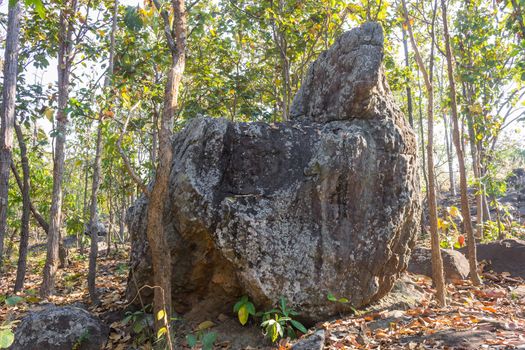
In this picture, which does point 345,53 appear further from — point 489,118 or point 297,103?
point 489,118

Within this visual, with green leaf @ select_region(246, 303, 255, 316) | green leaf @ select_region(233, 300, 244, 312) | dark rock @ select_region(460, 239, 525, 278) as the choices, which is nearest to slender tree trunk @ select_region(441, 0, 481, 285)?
dark rock @ select_region(460, 239, 525, 278)

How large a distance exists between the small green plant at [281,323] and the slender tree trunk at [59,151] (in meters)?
4.84

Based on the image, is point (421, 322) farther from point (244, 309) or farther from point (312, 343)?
point (244, 309)

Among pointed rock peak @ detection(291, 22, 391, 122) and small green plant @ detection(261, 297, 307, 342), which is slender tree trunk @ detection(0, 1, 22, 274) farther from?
small green plant @ detection(261, 297, 307, 342)

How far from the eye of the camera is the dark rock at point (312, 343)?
4.46m

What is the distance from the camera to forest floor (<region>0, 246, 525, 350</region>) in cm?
411

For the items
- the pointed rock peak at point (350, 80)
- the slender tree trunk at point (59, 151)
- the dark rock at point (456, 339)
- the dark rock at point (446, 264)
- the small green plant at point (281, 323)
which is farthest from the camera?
the slender tree trunk at point (59, 151)

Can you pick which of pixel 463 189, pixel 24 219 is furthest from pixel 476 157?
pixel 24 219

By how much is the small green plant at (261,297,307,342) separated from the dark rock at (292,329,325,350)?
310 millimetres

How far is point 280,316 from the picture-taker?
5.17m

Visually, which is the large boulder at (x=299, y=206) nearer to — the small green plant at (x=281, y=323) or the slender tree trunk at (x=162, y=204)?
the small green plant at (x=281, y=323)

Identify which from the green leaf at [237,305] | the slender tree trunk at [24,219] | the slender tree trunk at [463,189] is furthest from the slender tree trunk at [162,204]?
the slender tree trunk at [24,219]

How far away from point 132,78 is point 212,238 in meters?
4.80

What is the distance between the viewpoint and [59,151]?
830 cm
